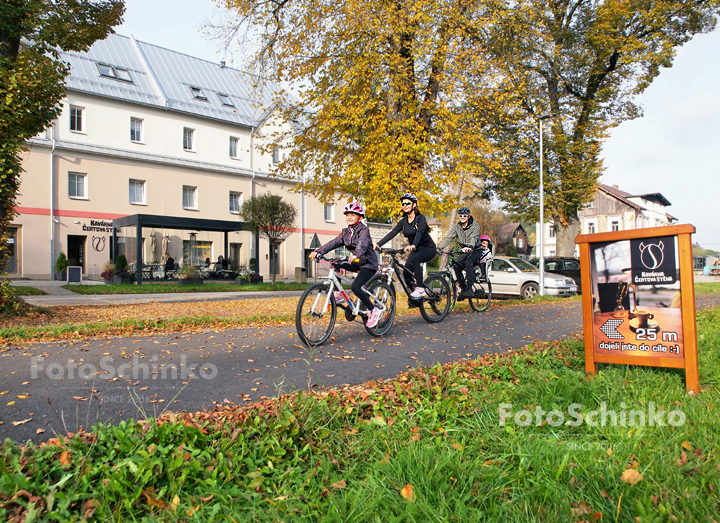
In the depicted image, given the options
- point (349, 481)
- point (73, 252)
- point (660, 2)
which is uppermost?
point (660, 2)

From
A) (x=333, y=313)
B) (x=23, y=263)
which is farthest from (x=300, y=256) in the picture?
(x=333, y=313)

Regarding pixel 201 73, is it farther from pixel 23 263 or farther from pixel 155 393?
pixel 155 393

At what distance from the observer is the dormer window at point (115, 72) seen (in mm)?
30945

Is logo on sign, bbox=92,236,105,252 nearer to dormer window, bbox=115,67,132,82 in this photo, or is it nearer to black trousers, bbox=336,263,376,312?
dormer window, bbox=115,67,132,82

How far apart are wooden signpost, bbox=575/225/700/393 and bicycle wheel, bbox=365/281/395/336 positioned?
2919mm

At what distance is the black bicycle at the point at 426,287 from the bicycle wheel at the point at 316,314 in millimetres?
1144

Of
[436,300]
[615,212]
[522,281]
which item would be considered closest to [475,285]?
[436,300]

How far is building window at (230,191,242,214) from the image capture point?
36281 millimetres

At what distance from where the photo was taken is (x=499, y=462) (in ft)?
8.80

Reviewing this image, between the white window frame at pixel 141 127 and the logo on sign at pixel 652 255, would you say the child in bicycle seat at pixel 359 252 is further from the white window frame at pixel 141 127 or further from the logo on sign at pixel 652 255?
the white window frame at pixel 141 127

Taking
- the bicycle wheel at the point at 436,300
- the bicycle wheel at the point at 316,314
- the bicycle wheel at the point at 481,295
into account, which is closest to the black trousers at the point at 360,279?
the bicycle wheel at the point at 316,314

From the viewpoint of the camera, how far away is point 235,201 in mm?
36562

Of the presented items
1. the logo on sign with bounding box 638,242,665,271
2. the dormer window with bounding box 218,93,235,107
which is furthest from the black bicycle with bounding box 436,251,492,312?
the dormer window with bounding box 218,93,235,107

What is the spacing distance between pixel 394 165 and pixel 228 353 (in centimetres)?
883
